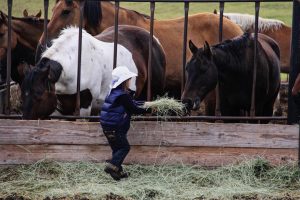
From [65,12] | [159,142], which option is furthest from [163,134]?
[65,12]

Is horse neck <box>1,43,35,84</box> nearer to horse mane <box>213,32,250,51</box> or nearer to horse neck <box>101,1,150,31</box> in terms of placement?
horse neck <box>101,1,150,31</box>

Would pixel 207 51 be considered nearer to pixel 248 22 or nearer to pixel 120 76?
pixel 120 76

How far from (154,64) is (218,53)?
1309mm

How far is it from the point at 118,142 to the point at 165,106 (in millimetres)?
603

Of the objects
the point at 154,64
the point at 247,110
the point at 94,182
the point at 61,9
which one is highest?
the point at 61,9

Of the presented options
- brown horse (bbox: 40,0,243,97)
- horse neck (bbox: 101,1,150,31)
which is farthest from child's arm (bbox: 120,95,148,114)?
horse neck (bbox: 101,1,150,31)

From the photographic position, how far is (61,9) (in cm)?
926

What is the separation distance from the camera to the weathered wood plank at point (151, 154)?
6672 mm

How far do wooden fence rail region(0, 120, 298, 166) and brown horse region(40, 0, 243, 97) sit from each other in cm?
269

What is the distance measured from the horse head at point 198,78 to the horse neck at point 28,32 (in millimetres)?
3249

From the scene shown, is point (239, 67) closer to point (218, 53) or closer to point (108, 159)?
point (218, 53)

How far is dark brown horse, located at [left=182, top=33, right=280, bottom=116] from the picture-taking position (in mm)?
6883

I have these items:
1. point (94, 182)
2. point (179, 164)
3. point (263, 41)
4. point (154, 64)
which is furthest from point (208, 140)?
point (263, 41)

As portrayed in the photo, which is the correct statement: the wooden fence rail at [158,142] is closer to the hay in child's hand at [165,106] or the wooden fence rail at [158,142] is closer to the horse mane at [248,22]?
the hay in child's hand at [165,106]
